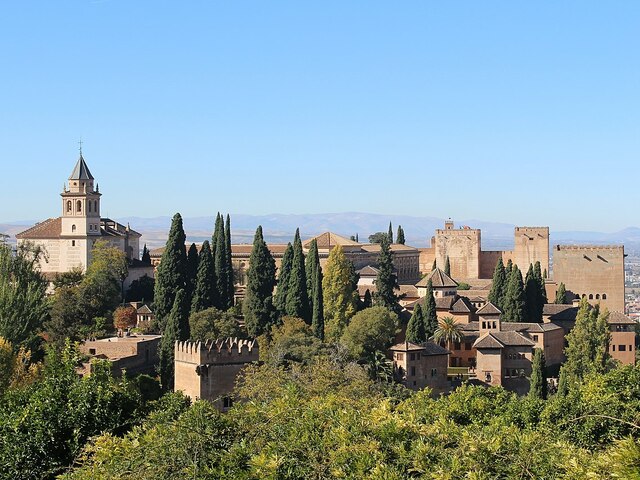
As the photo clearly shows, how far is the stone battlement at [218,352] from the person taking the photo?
127 feet

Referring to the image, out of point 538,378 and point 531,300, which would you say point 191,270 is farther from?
point 531,300

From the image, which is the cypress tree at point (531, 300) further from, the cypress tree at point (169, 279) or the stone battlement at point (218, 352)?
the stone battlement at point (218, 352)

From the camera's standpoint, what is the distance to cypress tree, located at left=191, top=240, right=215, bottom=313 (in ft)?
171

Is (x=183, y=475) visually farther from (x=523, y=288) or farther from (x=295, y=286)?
(x=523, y=288)

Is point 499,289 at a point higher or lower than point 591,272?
lower

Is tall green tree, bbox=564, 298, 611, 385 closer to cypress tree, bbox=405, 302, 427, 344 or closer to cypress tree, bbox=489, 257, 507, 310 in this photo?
cypress tree, bbox=405, 302, 427, 344

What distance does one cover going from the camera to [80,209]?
6794cm

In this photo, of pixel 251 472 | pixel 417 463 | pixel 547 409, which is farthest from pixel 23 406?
pixel 547 409

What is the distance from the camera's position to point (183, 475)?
19625 millimetres

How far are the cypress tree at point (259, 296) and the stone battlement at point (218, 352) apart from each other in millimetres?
10595

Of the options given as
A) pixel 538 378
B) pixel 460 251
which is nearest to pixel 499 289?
pixel 538 378

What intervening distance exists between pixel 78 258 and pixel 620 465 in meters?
53.9

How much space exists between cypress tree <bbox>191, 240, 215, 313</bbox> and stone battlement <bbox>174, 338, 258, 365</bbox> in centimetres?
1149

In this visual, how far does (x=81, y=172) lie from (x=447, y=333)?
26.2 meters
